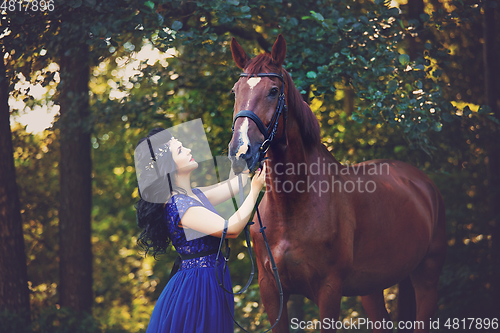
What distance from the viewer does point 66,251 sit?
21.0ft

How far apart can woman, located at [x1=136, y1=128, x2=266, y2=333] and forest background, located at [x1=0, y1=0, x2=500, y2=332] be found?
182 cm

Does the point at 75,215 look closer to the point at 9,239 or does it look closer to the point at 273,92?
the point at 9,239

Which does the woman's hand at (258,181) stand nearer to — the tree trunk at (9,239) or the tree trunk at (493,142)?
the tree trunk at (493,142)

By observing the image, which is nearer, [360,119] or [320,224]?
[320,224]

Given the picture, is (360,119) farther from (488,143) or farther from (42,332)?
(42,332)

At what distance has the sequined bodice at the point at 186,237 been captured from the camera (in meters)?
2.68

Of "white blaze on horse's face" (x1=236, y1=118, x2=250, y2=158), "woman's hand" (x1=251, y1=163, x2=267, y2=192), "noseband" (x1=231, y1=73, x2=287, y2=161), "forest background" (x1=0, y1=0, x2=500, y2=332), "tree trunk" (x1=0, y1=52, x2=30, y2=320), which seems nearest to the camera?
"white blaze on horse's face" (x1=236, y1=118, x2=250, y2=158)

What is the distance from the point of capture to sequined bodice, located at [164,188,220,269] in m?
2.68

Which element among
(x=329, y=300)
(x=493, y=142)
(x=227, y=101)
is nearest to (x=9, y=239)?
(x=227, y=101)

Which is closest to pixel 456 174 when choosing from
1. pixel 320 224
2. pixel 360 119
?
pixel 360 119

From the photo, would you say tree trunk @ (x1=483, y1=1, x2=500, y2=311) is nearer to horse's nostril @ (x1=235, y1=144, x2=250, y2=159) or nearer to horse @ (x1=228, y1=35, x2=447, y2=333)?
horse @ (x1=228, y1=35, x2=447, y2=333)

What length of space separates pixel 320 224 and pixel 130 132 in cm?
548

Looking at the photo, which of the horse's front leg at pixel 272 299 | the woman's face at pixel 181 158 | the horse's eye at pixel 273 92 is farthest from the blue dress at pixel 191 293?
the horse's eye at pixel 273 92

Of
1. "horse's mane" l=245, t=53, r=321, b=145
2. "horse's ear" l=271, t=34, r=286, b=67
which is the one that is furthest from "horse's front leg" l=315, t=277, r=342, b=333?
"horse's ear" l=271, t=34, r=286, b=67
